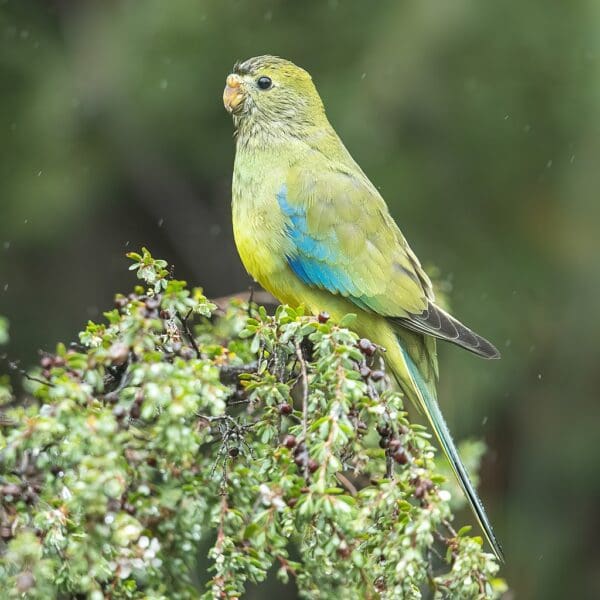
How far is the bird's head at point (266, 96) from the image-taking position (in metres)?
3.91

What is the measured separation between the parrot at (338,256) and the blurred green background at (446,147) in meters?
Answer: 1.21

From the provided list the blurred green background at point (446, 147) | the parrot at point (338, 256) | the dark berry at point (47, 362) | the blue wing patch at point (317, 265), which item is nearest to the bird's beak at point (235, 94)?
the parrot at point (338, 256)

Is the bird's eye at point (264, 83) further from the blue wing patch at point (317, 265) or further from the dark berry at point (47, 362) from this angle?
the dark berry at point (47, 362)

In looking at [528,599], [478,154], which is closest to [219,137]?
[478,154]

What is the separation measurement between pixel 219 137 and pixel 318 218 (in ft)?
5.93

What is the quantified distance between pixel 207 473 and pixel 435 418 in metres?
0.99

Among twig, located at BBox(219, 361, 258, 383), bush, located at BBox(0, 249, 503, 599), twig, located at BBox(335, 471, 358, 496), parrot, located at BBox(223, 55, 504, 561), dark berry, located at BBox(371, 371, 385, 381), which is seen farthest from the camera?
parrot, located at BBox(223, 55, 504, 561)

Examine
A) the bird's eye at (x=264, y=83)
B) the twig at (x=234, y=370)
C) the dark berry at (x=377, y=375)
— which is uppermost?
the bird's eye at (x=264, y=83)

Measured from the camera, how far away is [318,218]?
3582mm

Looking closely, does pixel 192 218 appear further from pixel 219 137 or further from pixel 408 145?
pixel 408 145

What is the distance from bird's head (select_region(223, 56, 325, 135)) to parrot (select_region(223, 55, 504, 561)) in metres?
0.12

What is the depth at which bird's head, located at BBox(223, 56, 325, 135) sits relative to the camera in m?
3.91

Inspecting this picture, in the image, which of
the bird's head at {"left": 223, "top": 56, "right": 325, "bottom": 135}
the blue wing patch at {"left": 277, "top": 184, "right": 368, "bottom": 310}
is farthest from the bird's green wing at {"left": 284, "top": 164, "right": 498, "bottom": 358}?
the bird's head at {"left": 223, "top": 56, "right": 325, "bottom": 135}

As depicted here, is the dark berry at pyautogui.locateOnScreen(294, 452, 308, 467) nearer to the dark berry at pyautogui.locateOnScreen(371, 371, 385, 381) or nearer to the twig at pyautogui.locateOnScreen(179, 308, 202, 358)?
the dark berry at pyautogui.locateOnScreen(371, 371, 385, 381)
